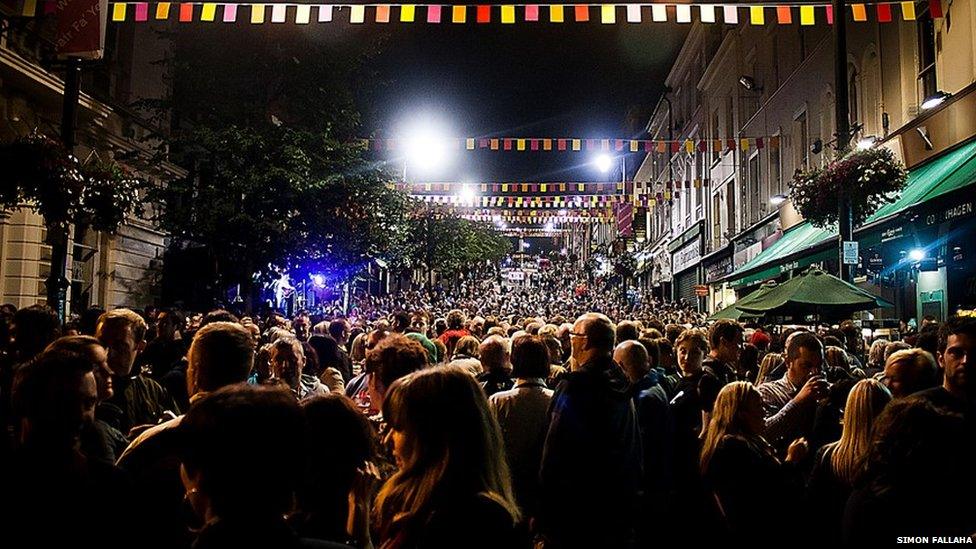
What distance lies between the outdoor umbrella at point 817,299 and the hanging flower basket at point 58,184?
29.1ft

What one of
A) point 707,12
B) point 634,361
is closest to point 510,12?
point 707,12

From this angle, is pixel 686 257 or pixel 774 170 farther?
pixel 686 257

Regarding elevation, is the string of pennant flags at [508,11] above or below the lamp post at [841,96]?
above

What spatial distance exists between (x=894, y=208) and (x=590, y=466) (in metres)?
11.8

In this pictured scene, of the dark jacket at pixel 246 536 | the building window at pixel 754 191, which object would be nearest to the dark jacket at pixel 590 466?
the dark jacket at pixel 246 536

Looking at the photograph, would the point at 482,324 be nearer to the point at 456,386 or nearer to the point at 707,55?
the point at 456,386

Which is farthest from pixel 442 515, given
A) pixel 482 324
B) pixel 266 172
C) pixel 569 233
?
pixel 569 233

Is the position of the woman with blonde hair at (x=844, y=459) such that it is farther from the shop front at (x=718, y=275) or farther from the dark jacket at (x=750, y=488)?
the shop front at (x=718, y=275)

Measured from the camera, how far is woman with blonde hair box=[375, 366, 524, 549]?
8.82ft

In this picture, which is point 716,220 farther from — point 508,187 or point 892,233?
point 892,233

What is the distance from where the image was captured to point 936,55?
14562 millimetres

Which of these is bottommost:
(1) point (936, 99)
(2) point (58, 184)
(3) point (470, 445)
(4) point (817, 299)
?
(3) point (470, 445)

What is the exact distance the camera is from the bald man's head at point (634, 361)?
5871 mm

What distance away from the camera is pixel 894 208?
14047 mm
